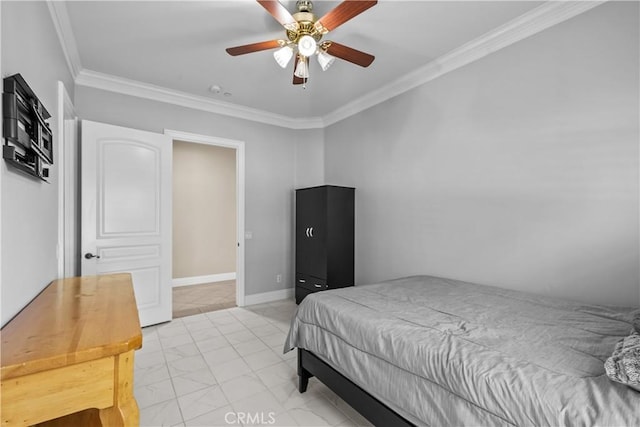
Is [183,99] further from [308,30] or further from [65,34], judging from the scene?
[308,30]

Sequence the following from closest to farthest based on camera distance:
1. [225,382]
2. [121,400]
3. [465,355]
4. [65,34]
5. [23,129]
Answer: [121,400], [465,355], [23,129], [225,382], [65,34]

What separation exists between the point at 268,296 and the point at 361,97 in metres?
3.00

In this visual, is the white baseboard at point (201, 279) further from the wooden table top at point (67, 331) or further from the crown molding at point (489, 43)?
the crown molding at point (489, 43)

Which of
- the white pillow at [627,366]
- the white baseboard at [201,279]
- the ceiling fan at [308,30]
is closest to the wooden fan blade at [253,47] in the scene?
the ceiling fan at [308,30]

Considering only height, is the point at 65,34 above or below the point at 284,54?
above

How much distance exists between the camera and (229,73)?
3.15 meters

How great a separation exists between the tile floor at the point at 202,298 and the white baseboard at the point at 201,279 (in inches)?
4.5

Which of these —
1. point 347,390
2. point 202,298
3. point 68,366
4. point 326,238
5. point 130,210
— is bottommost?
point 202,298

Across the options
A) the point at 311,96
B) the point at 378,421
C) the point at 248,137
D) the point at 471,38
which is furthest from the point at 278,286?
the point at 471,38

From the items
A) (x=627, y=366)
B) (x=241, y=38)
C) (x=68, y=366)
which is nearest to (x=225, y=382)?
(x=68, y=366)

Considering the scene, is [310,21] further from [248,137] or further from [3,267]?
[248,137]

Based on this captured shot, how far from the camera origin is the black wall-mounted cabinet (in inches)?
47.7

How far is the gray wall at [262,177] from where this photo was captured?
3719 millimetres

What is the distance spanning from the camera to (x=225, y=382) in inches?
89.7
